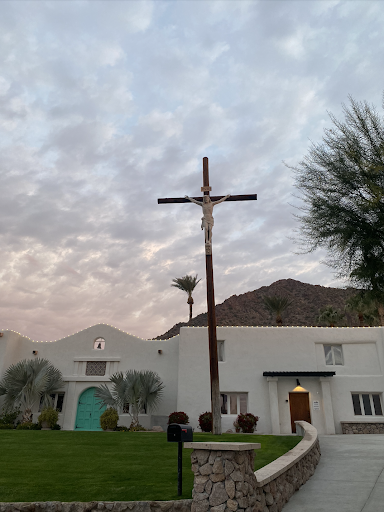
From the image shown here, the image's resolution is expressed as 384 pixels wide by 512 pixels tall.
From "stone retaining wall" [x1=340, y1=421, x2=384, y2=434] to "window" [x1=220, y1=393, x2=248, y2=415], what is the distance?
5501mm

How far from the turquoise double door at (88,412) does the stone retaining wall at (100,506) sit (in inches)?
700

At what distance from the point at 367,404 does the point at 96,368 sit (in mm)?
16227

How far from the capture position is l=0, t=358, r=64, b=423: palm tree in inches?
847

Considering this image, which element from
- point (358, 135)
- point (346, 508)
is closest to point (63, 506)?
point (346, 508)

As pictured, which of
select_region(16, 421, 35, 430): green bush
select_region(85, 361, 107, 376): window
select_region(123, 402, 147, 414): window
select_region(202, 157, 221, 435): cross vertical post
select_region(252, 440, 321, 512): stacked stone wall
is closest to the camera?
select_region(252, 440, 321, 512): stacked stone wall

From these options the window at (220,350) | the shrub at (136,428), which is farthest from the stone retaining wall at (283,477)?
the window at (220,350)

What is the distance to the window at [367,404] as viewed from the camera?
22.1 metres

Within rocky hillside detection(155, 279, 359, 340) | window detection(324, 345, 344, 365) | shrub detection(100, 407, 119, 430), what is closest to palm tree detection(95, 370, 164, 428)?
shrub detection(100, 407, 119, 430)

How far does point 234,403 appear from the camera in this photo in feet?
74.1

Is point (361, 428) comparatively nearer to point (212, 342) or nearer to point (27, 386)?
point (212, 342)

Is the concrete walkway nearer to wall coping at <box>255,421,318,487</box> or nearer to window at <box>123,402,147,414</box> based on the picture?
wall coping at <box>255,421,318,487</box>

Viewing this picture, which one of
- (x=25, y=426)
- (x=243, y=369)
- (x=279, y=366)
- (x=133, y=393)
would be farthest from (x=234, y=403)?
(x=25, y=426)

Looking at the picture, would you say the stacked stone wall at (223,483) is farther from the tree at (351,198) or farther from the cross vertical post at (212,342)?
the cross vertical post at (212,342)

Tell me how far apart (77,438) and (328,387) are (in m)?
14.6
